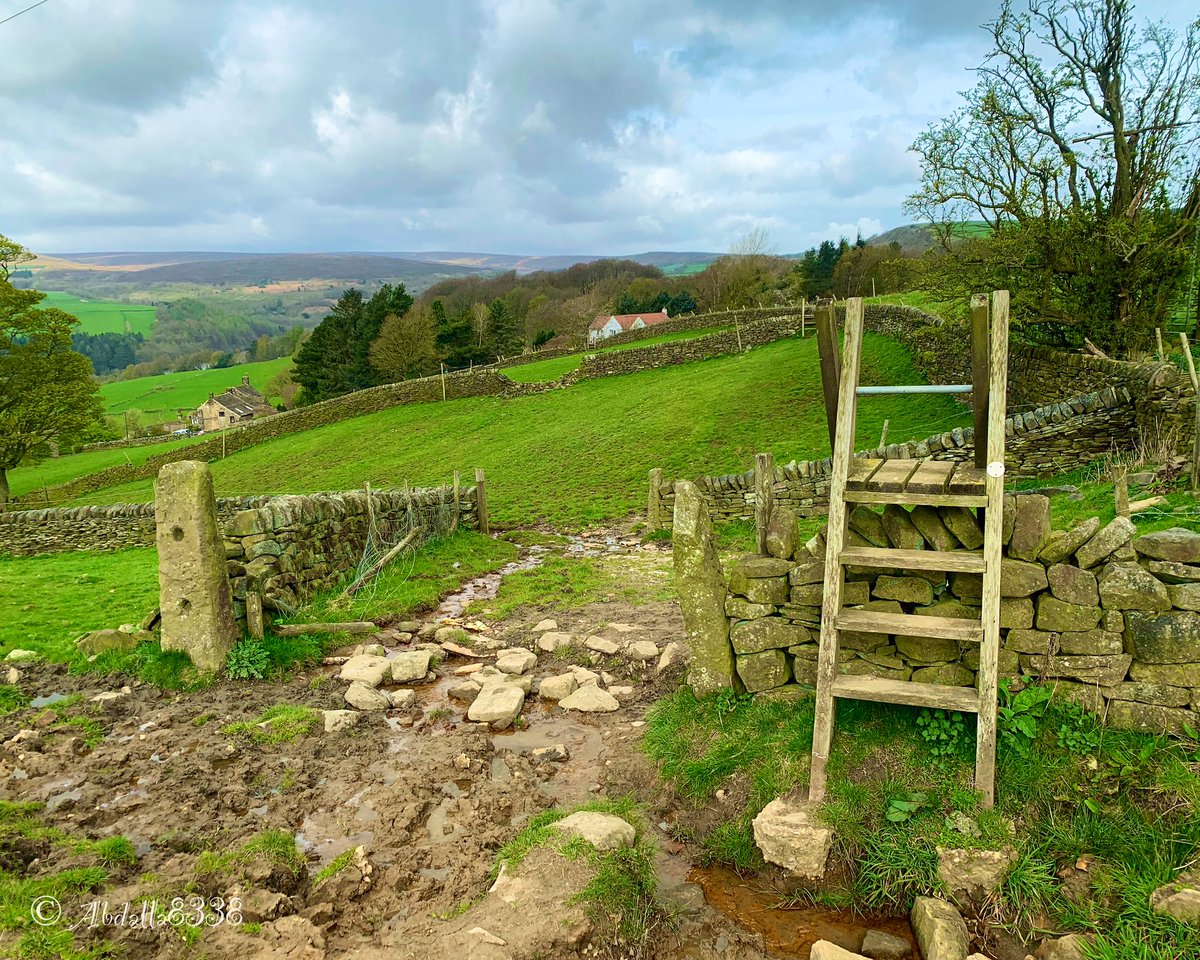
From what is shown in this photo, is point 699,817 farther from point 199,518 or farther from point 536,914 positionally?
point 199,518

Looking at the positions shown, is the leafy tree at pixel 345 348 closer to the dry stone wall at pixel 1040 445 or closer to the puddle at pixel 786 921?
the dry stone wall at pixel 1040 445

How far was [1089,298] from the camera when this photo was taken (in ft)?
51.7

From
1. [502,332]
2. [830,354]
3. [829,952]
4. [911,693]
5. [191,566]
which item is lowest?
[829,952]

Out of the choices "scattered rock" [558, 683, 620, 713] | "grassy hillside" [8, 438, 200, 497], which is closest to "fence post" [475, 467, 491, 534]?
"scattered rock" [558, 683, 620, 713]

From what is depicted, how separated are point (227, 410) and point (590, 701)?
74.4m

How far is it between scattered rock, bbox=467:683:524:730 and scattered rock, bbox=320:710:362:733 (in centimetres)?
113

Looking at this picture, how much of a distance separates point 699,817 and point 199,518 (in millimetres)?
6301

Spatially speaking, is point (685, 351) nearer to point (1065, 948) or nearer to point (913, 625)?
point (913, 625)

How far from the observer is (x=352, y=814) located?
210 inches

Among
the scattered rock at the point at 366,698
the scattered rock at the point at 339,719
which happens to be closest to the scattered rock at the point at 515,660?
the scattered rock at the point at 366,698

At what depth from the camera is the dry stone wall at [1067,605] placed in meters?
4.84

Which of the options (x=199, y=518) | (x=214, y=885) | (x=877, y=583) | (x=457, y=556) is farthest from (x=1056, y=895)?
(x=457, y=556)

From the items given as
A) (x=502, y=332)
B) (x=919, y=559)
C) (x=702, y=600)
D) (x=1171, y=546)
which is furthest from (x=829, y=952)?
(x=502, y=332)

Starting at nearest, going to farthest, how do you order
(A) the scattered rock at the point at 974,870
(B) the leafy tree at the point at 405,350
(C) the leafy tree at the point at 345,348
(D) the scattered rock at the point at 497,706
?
(A) the scattered rock at the point at 974,870 < (D) the scattered rock at the point at 497,706 < (B) the leafy tree at the point at 405,350 < (C) the leafy tree at the point at 345,348
